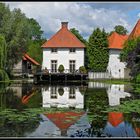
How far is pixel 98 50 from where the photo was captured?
206 ft

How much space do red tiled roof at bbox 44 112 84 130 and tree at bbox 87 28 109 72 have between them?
4502cm

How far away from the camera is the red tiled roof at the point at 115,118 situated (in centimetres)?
1475

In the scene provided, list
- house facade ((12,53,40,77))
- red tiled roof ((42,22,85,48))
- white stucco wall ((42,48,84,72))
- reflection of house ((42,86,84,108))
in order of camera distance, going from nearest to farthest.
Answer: reflection of house ((42,86,84,108)) → white stucco wall ((42,48,84,72)) → red tiled roof ((42,22,85,48)) → house facade ((12,53,40,77))

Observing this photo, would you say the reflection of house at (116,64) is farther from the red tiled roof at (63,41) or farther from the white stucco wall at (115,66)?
the red tiled roof at (63,41)

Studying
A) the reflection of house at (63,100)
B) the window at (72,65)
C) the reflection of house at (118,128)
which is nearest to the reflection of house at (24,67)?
the window at (72,65)

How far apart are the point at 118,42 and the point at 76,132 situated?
184 ft

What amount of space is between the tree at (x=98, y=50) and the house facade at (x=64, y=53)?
308 centimetres

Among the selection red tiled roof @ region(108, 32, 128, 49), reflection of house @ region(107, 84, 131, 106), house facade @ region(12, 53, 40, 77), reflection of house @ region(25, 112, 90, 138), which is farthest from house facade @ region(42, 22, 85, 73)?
reflection of house @ region(25, 112, 90, 138)

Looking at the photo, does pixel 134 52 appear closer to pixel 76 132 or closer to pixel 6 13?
pixel 6 13

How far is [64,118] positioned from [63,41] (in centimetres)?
4510

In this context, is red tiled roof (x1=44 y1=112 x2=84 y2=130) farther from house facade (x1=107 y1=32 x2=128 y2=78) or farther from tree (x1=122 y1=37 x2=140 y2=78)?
house facade (x1=107 y1=32 x2=128 y2=78)

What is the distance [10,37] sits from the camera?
53281 millimetres

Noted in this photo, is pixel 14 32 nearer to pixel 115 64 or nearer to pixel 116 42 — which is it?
pixel 115 64

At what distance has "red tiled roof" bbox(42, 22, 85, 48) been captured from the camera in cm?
5988
